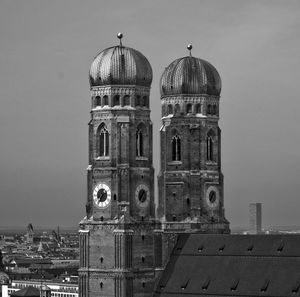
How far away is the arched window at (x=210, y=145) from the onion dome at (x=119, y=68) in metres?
9.23

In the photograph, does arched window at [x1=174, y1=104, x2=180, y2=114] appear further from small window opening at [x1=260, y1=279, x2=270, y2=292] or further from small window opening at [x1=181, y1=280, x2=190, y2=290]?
small window opening at [x1=260, y1=279, x2=270, y2=292]

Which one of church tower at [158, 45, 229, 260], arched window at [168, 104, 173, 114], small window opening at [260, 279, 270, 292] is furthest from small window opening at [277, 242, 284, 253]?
arched window at [168, 104, 173, 114]

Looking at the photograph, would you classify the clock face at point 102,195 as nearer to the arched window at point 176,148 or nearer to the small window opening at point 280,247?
the arched window at point 176,148

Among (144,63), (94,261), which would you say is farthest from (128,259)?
(144,63)

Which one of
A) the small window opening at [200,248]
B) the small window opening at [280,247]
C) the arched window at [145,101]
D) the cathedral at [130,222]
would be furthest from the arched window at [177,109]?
the small window opening at [280,247]

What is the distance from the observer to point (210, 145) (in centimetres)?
10875

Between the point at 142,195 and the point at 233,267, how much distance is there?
980cm

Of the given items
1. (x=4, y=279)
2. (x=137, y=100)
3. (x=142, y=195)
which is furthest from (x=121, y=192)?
(x=4, y=279)

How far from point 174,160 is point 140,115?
7100 millimetres

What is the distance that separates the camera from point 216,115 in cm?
10919

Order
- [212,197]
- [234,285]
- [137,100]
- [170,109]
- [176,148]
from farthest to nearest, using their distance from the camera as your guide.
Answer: [170,109] < [212,197] < [176,148] < [137,100] < [234,285]

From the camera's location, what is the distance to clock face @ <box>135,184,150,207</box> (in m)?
102

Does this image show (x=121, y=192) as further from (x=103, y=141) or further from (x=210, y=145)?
(x=210, y=145)

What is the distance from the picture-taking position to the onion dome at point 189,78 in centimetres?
10806
